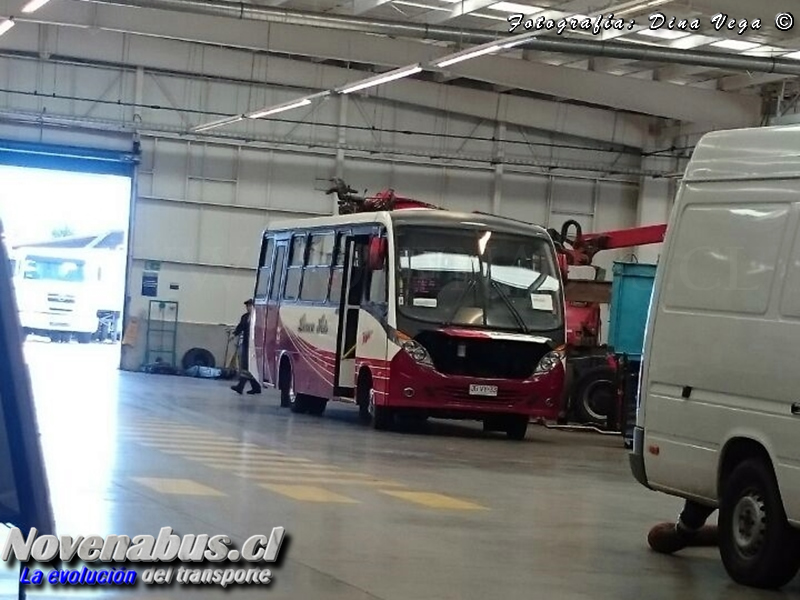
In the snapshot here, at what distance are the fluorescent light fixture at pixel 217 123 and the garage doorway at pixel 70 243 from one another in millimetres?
1968

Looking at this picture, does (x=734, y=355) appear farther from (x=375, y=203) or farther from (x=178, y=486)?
(x=375, y=203)

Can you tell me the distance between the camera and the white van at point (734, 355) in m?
8.97

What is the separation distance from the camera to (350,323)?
882 inches

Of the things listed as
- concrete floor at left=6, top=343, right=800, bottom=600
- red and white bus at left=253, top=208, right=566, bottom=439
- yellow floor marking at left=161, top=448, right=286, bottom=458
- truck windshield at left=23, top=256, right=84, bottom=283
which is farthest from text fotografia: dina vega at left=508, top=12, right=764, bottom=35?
truck windshield at left=23, top=256, right=84, bottom=283

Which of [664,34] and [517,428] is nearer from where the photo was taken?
[517,428]

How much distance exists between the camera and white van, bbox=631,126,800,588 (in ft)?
29.4

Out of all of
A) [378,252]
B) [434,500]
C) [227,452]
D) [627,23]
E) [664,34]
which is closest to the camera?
[434,500]

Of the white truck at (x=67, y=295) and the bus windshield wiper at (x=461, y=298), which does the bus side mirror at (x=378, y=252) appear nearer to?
the bus windshield wiper at (x=461, y=298)

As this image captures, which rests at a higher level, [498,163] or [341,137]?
[341,137]

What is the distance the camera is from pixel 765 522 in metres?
9.15

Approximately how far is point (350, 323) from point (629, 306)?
460 cm

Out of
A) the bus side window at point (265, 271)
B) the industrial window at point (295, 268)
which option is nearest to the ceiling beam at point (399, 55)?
the bus side window at point (265, 271)

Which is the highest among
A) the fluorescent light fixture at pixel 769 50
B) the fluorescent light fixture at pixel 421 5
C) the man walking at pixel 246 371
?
the fluorescent light fixture at pixel 421 5

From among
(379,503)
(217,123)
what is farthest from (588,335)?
(379,503)
